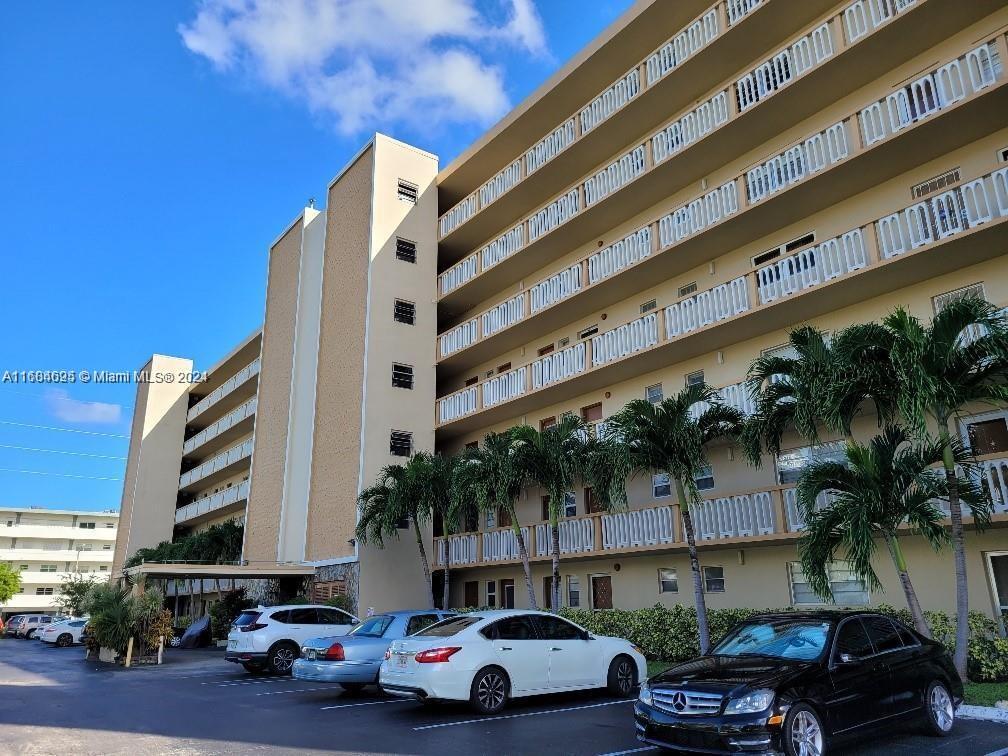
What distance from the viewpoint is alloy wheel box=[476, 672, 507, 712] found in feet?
35.7

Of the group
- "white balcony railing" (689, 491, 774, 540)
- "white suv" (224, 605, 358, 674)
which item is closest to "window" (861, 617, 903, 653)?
"white balcony railing" (689, 491, 774, 540)

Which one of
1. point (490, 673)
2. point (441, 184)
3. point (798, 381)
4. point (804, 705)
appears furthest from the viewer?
point (441, 184)

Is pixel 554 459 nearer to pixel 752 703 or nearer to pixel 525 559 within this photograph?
pixel 525 559

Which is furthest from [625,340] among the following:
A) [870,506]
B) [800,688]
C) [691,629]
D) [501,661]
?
[800,688]

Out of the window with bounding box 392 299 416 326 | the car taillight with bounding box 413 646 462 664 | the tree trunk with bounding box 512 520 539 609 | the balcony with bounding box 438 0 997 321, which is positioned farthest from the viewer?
the window with bounding box 392 299 416 326

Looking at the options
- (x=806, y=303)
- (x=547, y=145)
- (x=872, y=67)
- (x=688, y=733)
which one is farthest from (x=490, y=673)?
(x=547, y=145)

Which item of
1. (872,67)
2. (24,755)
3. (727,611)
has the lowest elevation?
(24,755)

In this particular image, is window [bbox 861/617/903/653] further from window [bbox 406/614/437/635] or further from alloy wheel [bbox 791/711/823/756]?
window [bbox 406/614/437/635]

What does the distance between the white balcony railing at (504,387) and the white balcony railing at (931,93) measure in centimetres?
1152

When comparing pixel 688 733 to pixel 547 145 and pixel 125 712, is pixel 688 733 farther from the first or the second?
pixel 547 145

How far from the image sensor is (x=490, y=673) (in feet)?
36.2

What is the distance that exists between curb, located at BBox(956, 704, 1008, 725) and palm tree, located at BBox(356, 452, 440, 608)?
579 inches

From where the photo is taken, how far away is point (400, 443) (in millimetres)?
26094

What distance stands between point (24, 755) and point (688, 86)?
66.1 feet
